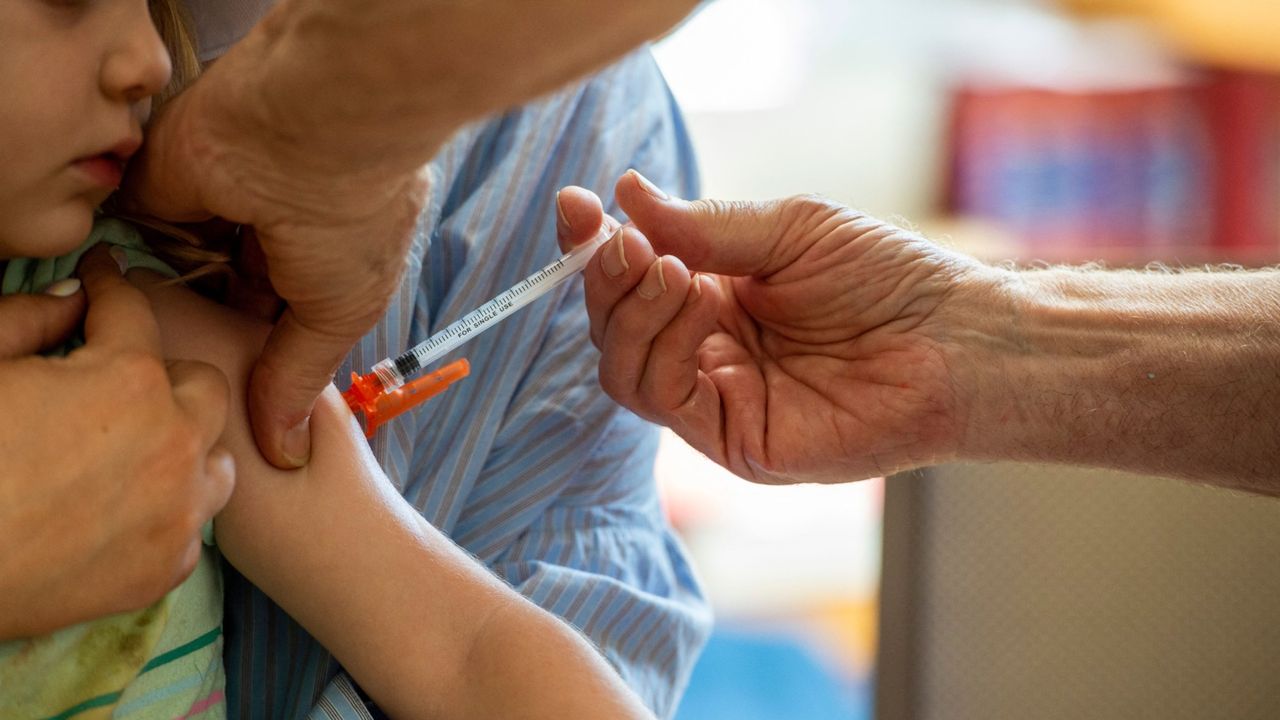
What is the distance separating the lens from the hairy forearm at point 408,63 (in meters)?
0.56

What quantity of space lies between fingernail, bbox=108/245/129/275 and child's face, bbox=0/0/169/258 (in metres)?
0.07

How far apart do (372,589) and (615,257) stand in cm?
37

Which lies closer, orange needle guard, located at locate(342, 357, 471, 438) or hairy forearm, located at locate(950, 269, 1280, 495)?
orange needle guard, located at locate(342, 357, 471, 438)

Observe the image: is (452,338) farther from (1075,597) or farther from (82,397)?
(1075,597)

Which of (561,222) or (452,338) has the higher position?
(561,222)

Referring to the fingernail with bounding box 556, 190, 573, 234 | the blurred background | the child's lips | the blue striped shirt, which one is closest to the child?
the child's lips

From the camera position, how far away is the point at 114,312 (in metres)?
0.79

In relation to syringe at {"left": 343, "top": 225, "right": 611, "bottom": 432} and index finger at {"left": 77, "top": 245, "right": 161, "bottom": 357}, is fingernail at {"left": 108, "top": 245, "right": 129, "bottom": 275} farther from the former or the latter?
syringe at {"left": 343, "top": 225, "right": 611, "bottom": 432}

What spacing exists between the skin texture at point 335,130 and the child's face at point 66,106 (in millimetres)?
29

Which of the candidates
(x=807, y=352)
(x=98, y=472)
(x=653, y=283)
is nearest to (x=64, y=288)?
(x=98, y=472)

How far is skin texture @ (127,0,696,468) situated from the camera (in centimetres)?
56

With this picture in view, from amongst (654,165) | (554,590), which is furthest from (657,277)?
(554,590)

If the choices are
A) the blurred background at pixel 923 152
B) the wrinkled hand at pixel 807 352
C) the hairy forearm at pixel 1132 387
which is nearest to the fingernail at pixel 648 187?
the wrinkled hand at pixel 807 352

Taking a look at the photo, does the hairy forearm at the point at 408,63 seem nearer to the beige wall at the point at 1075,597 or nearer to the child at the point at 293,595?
the child at the point at 293,595
